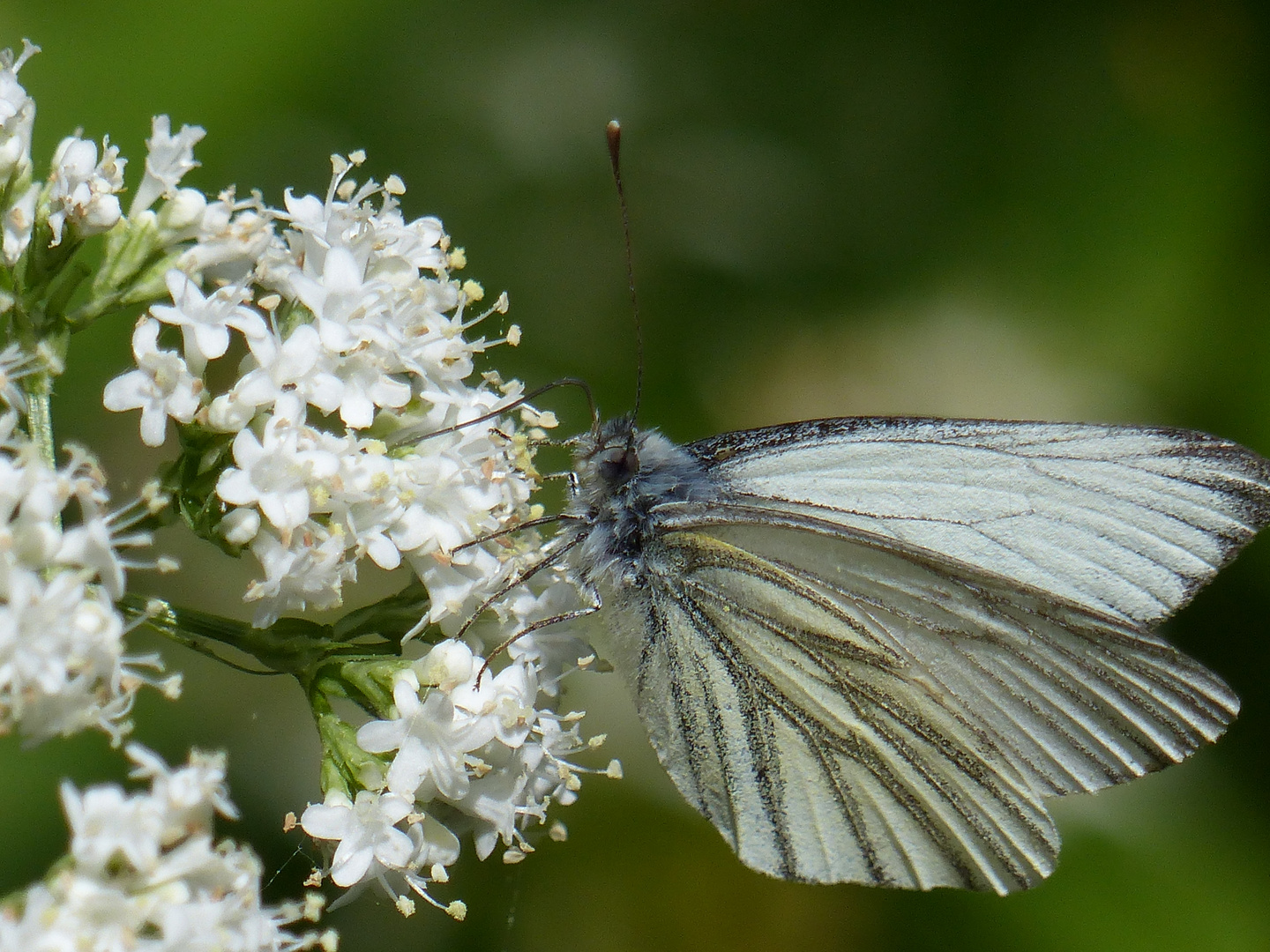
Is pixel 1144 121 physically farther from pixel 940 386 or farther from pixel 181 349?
pixel 181 349

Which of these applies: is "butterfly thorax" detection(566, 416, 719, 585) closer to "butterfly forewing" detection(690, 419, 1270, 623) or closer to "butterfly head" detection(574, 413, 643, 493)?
"butterfly head" detection(574, 413, 643, 493)

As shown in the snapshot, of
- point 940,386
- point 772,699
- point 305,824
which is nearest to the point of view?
point 305,824

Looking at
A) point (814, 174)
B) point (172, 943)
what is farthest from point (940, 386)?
point (172, 943)

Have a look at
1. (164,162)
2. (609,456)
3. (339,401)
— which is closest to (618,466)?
(609,456)

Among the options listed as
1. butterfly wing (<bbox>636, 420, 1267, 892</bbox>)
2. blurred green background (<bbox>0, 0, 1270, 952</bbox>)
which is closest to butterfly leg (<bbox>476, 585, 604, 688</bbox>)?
butterfly wing (<bbox>636, 420, 1267, 892</bbox>)

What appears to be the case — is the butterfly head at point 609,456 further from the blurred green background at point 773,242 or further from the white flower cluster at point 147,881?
the blurred green background at point 773,242

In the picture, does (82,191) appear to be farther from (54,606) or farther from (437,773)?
(437,773)
